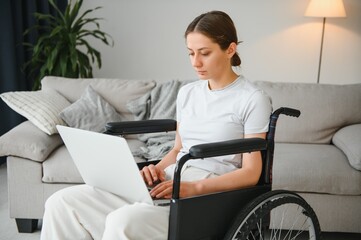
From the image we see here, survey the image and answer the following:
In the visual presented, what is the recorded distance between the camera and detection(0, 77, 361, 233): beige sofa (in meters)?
2.29

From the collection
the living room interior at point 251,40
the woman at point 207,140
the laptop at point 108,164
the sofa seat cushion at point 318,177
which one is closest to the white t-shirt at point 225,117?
the woman at point 207,140

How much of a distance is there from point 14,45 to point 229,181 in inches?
92.8

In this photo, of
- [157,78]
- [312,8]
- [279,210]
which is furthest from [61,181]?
[312,8]

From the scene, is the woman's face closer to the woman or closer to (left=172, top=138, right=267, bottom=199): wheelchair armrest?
the woman

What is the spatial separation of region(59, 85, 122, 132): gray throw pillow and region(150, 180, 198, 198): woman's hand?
1219 mm

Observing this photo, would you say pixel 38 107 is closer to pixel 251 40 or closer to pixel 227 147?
pixel 227 147

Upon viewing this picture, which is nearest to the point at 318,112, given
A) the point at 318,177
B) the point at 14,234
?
the point at 318,177

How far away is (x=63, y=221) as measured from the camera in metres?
1.53

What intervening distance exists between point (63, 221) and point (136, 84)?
1.49 m

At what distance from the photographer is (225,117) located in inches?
63.4

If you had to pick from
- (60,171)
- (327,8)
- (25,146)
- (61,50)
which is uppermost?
(327,8)

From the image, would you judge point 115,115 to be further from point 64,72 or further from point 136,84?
point 64,72

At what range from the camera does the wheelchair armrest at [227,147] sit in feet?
4.41

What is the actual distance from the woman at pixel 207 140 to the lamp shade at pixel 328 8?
6.67 feet
